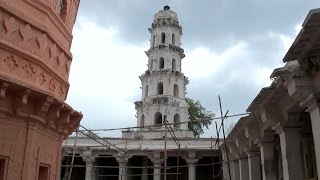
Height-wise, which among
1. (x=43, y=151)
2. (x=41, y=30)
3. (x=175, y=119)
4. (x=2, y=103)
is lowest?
(x=43, y=151)

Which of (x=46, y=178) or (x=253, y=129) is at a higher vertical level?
(x=253, y=129)

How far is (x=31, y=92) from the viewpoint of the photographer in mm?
8219

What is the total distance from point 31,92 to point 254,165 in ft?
39.1

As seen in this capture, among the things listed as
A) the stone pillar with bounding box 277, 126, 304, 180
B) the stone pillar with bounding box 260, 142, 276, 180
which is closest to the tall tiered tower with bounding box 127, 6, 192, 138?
the stone pillar with bounding box 260, 142, 276, 180

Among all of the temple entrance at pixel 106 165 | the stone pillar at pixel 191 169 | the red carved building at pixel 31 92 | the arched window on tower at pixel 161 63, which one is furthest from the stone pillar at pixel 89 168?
the red carved building at pixel 31 92

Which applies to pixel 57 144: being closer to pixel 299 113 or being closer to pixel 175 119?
pixel 299 113

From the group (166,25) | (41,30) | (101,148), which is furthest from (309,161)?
(166,25)

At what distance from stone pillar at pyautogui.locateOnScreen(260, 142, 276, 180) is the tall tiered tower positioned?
2077cm

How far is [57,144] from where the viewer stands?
10.4 metres

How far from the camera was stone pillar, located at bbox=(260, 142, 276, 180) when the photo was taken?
14.4 meters

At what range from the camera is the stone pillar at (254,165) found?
56.2 feet

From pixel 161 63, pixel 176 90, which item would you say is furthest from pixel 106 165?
pixel 161 63

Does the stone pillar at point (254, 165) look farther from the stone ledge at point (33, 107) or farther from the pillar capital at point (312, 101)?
the stone ledge at point (33, 107)

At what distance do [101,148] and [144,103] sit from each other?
738cm
